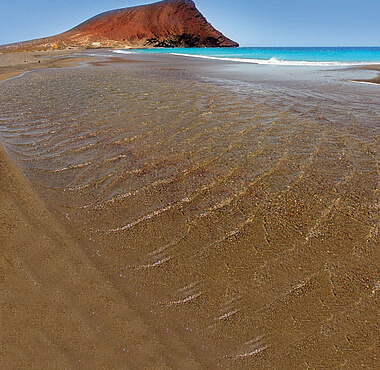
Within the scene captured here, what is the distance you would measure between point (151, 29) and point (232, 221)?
82.1m

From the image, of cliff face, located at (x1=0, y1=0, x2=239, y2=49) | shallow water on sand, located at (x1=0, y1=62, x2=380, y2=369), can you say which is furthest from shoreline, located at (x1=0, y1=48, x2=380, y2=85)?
cliff face, located at (x1=0, y1=0, x2=239, y2=49)

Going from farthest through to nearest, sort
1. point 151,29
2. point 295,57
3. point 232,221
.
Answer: point 151,29 < point 295,57 < point 232,221

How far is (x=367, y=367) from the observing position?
4.02ft

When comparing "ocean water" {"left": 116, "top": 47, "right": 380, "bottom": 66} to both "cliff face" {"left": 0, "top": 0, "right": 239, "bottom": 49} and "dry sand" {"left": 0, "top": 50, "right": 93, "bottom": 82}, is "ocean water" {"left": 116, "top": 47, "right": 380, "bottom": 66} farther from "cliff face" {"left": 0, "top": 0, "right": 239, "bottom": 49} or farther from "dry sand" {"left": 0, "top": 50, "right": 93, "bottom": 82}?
"cliff face" {"left": 0, "top": 0, "right": 239, "bottom": 49}

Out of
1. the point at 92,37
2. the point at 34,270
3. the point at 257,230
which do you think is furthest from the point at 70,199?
the point at 92,37

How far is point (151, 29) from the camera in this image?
72.8 metres

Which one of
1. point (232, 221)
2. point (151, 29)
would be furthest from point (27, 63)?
point (151, 29)

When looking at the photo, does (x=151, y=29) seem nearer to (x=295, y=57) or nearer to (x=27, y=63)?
(x=295, y=57)

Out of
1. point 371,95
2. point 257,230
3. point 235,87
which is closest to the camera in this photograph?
point 257,230

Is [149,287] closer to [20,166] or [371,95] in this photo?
[20,166]

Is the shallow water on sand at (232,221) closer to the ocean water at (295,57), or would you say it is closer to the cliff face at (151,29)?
the ocean water at (295,57)

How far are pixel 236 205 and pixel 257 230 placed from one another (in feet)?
1.19

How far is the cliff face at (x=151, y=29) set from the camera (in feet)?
220

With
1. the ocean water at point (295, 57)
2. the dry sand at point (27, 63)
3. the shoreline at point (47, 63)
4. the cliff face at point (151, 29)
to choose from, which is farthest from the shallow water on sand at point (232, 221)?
the cliff face at point (151, 29)
